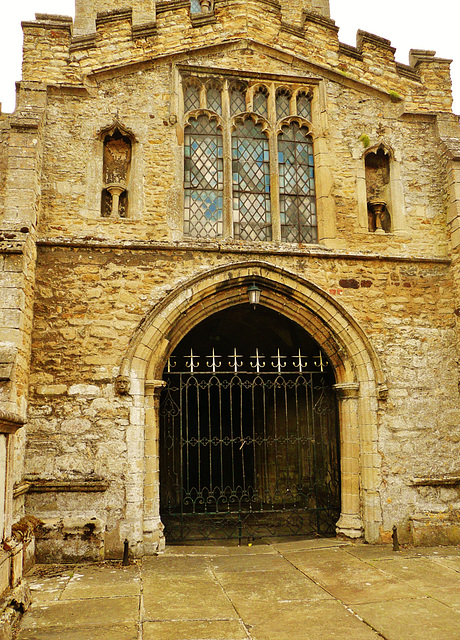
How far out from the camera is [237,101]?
777cm

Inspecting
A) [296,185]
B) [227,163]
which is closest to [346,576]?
[296,185]

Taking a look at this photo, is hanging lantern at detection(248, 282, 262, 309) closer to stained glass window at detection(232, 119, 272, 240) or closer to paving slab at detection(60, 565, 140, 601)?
stained glass window at detection(232, 119, 272, 240)

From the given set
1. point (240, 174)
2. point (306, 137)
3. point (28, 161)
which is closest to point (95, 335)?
point (28, 161)

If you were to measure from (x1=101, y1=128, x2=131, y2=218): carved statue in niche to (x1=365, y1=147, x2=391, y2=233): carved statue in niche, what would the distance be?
348 cm

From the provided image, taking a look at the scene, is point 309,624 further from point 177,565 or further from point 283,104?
point 283,104

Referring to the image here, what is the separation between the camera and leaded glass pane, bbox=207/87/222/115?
25.3 feet

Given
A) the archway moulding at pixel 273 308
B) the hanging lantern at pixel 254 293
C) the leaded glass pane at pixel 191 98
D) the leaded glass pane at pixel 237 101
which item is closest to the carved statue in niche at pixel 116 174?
the leaded glass pane at pixel 191 98

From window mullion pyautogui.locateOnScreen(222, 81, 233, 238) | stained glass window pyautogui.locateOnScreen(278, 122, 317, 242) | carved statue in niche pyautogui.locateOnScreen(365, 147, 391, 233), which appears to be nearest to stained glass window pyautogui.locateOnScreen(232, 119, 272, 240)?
window mullion pyautogui.locateOnScreen(222, 81, 233, 238)

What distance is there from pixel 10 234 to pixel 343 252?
166 inches

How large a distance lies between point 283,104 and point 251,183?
1375 mm

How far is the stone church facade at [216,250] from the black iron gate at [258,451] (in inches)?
5.5

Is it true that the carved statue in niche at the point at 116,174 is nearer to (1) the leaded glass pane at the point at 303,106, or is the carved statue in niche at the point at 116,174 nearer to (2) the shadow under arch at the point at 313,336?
(2) the shadow under arch at the point at 313,336

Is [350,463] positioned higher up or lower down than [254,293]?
lower down

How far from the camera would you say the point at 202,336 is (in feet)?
36.0
